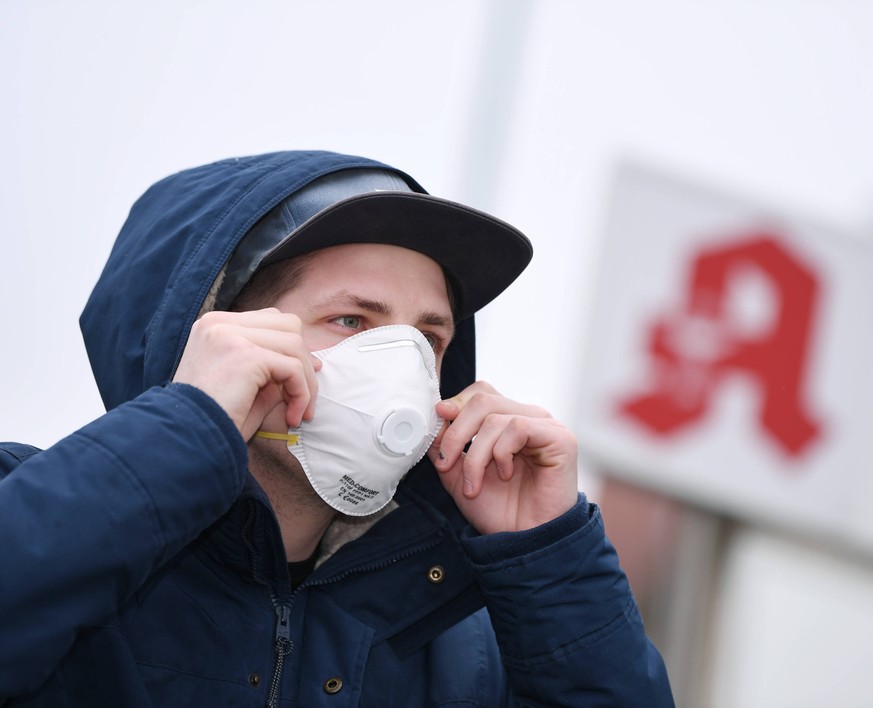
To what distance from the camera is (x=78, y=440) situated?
157 centimetres

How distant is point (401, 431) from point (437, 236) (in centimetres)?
55

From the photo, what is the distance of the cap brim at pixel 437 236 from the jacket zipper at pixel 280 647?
72cm

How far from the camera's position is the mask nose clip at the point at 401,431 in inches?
80.3

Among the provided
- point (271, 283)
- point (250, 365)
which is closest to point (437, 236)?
point (271, 283)

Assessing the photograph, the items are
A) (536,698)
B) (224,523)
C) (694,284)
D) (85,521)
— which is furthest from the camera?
(694,284)

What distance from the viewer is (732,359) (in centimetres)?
712

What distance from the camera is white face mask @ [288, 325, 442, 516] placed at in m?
2.04

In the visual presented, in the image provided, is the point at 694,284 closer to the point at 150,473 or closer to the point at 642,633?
the point at 642,633

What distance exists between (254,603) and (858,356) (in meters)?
6.39

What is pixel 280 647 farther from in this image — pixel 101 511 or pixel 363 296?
pixel 363 296

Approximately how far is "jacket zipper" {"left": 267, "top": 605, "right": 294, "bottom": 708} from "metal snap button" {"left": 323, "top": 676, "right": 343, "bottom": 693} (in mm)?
92

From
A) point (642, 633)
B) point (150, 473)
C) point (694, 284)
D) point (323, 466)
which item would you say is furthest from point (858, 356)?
point (150, 473)

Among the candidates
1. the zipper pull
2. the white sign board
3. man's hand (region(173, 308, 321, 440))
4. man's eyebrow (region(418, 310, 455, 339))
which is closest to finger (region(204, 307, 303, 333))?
man's hand (region(173, 308, 321, 440))

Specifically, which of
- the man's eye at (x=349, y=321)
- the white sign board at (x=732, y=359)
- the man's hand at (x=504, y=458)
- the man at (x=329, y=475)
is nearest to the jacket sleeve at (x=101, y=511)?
the man at (x=329, y=475)
